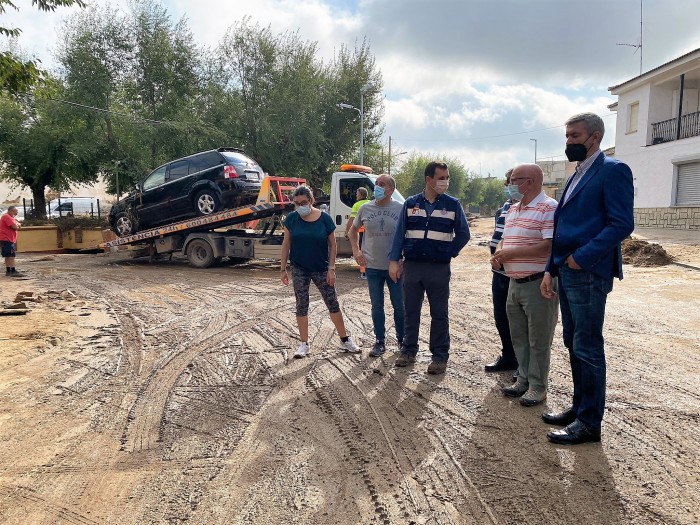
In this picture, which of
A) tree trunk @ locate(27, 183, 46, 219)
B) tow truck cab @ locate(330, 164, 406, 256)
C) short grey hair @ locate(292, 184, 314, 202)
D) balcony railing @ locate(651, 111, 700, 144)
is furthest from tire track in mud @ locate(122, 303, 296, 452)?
balcony railing @ locate(651, 111, 700, 144)

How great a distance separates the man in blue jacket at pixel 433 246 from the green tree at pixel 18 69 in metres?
5.19

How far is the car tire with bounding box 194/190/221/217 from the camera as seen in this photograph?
1241 cm

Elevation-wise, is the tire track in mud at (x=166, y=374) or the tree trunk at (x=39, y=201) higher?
the tree trunk at (x=39, y=201)

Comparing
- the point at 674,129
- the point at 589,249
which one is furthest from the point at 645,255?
the point at 674,129

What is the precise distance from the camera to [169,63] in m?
21.5

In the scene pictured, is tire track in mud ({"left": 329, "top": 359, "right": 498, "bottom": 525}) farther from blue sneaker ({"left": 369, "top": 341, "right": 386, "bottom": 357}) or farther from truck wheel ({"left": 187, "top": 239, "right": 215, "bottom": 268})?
truck wheel ({"left": 187, "top": 239, "right": 215, "bottom": 268})

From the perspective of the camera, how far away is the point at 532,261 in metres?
3.84

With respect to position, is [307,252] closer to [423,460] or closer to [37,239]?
[423,460]

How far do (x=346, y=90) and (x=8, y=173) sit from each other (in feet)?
55.4

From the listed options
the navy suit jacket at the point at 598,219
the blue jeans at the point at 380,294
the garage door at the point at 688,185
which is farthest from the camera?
the garage door at the point at 688,185

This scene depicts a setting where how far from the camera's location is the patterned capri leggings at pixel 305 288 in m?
5.50

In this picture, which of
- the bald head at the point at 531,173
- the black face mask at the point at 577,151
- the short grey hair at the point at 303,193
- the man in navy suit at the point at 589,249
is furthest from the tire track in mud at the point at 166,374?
the black face mask at the point at 577,151

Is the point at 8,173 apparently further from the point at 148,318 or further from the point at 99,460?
the point at 99,460

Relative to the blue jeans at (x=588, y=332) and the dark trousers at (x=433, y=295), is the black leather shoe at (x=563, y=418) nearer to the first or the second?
the blue jeans at (x=588, y=332)
